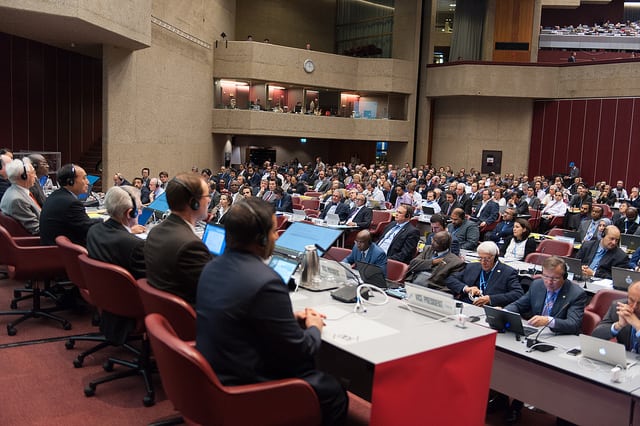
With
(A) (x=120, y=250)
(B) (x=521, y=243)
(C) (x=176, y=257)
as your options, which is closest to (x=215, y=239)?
(A) (x=120, y=250)

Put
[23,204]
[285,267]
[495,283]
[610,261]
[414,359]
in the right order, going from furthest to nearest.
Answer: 1. [610,261]
2. [23,204]
3. [495,283]
4. [285,267]
5. [414,359]

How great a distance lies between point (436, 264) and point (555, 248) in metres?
2.60

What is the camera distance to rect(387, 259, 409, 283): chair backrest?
214 inches

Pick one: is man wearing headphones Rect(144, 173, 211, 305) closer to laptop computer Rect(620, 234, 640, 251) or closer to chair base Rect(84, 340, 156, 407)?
chair base Rect(84, 340, 156, 407)

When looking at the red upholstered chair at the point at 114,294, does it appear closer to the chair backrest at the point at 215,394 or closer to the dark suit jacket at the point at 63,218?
the dark suit jacket at the point at 63,218

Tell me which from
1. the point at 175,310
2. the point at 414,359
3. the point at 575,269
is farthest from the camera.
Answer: the point at 575,269

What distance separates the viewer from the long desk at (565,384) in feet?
10.0

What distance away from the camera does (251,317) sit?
236 cm

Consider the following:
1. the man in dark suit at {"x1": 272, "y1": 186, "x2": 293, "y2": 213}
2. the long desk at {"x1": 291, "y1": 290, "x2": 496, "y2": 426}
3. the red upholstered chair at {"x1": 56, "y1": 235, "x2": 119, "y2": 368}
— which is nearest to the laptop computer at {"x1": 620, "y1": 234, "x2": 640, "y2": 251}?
the long desk at {"x1": 291, "y1": 290, "x2": 496, "y2": 426}

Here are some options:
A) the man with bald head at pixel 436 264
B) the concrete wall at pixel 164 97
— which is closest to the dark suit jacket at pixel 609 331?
the man with bald head at pixel 436 264

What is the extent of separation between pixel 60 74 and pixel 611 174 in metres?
19.9

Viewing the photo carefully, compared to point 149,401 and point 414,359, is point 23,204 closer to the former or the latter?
point 149,401

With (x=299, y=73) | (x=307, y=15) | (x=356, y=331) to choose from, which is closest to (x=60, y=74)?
(x=299, y=73)

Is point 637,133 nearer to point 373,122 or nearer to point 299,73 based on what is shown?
point 373,122
